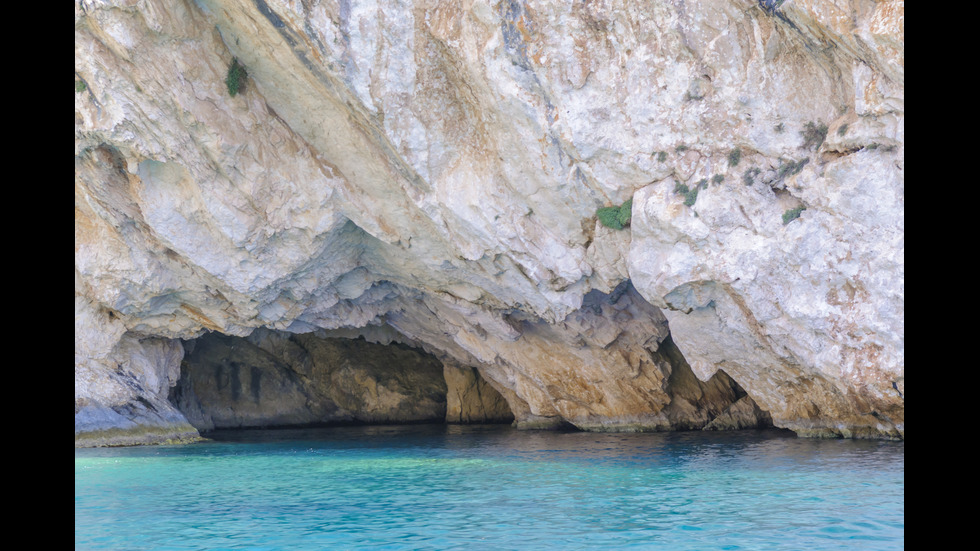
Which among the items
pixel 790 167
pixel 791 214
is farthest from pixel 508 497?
pixel 790 167

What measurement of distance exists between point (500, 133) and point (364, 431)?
15.3m

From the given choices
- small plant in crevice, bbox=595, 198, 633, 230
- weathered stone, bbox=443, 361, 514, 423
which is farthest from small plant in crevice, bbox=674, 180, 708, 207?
weathered stone, bbox=443, 361, 514, 423

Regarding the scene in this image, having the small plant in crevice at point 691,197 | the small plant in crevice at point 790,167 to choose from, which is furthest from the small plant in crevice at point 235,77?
the small plant in crevice at point 790,167

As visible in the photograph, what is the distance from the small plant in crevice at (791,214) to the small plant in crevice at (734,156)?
1.17m

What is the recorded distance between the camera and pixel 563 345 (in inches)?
860

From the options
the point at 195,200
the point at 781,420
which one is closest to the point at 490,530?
the point at 195,200

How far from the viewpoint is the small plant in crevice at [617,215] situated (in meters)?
14.3

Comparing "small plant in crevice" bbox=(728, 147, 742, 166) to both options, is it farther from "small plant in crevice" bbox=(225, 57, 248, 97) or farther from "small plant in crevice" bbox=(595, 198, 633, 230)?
"small plant in crevice" bbox=(225, 57, 248, 97)

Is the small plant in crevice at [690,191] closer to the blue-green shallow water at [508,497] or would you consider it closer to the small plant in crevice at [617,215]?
the small plant in crevice at [617,215]

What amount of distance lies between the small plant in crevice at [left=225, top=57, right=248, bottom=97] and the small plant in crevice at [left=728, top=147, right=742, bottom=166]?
29.5ft

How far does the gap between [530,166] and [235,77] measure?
5745 millimetres

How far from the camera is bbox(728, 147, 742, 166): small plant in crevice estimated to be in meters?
13.1

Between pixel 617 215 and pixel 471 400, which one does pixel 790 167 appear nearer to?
pixel 617 215

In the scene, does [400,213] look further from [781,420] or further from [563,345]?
[781,420]
